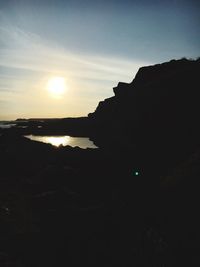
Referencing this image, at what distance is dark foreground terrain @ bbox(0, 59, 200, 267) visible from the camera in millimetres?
11695

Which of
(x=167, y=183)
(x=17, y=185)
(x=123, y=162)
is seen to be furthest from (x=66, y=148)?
(x=167, y=183)

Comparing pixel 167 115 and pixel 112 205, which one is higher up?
pixel 167 115

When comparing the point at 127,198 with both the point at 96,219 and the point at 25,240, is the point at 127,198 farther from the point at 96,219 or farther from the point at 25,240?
the point at 25,240

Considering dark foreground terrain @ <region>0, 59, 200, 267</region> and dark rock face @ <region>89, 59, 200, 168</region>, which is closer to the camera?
dark foreground terrain @ <region>0, 59, 200, 267</region>

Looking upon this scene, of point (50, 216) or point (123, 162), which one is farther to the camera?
point (123, 162)

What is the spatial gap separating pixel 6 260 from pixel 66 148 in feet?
89.8

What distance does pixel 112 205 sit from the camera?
58.7 ft

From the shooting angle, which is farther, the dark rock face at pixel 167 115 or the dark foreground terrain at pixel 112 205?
the dark rock face at pixel 167 115

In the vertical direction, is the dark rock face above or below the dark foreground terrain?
above

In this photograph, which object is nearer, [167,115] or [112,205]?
[112,205]

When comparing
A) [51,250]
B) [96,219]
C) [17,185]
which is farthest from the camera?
[17,185]

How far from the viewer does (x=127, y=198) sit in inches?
799

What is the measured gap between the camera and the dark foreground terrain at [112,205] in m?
11.7

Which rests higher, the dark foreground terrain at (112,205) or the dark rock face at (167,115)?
the dark rock face at (167,115)
